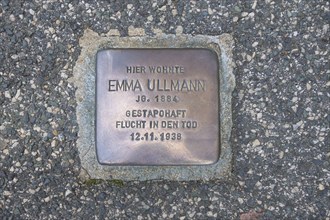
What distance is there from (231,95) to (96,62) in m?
0.58

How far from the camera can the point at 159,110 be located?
1915 millimetres

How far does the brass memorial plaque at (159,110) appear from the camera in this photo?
190 cm

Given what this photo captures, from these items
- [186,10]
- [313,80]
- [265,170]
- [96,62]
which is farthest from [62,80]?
[313,80]

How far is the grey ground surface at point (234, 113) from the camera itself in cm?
192

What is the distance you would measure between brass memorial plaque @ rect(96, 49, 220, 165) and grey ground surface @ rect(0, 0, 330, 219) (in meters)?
0.11

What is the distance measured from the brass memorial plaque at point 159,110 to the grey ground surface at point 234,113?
0.11 m

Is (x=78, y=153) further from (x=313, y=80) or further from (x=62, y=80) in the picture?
(x=313, y=80)

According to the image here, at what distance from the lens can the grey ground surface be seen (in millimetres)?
1924

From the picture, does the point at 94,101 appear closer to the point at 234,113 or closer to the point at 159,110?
the point at 159,110

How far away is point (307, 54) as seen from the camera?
1.95 meters

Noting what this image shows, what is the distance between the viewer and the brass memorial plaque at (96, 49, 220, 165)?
6.25ft

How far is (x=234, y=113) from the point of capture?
194cm

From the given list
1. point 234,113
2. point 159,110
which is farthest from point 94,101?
point 234,113

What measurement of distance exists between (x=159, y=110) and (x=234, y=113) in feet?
1.04
